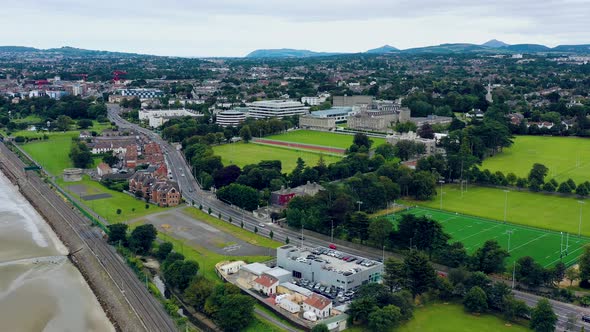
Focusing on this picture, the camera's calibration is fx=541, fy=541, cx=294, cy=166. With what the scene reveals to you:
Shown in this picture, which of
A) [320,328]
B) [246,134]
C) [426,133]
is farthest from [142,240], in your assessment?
A: [426,133]

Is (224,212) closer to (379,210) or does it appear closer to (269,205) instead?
(269,205)

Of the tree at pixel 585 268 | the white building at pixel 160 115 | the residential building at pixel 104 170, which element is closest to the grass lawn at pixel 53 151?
the residential building at pixel 104 170

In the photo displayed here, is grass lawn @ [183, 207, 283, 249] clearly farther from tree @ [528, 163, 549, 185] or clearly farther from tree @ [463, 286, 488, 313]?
tree @ [528, 163, 549, 185]

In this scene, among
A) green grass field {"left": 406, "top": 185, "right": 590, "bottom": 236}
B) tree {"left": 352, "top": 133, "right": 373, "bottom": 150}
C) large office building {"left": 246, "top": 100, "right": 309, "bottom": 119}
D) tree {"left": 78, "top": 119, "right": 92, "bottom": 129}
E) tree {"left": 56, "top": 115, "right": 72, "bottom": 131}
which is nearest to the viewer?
green grass field {"left": 406, "top": 185, "right": 590, "bottom": 236}

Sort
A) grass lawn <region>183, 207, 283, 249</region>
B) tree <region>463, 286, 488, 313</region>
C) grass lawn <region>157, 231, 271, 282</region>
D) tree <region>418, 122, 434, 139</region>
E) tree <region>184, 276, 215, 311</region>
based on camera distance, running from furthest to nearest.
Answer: tree <region>418, 122, 434, 139</region>, grass lawn <region>183, 207, 283, 249</region>, grass lawn <region>157, 231, 271, 282</region>, tree <region>184, 276, 215, 311</region>, tree <region>463, 286, 488, 313</region>

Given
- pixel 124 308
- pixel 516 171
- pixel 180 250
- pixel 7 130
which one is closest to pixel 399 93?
pixel 516 171

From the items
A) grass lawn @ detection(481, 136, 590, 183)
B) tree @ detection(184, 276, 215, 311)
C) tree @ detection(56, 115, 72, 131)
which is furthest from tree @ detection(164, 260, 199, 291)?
tree @ detection(56, 115, 72, 131)

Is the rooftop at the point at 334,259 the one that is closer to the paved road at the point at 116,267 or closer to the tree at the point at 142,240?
the paved road at the point at 116,267
